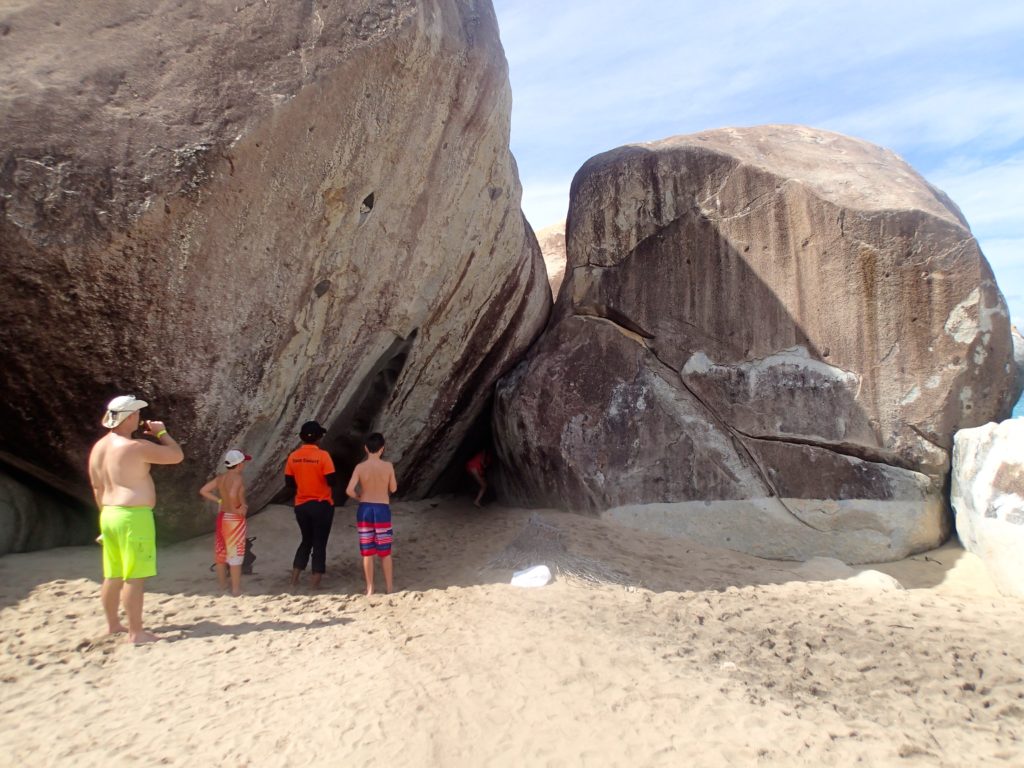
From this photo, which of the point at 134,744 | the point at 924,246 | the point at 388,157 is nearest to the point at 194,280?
the point at 388,157

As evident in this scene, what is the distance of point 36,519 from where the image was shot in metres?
4.40

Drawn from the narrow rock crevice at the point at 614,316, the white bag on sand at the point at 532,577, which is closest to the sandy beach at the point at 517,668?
the white bag on sand at the point at 532,577

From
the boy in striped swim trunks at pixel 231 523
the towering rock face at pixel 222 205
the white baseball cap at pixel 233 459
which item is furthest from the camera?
the white baseball cap at pixel 233 459

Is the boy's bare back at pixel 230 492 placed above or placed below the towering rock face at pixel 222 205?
below

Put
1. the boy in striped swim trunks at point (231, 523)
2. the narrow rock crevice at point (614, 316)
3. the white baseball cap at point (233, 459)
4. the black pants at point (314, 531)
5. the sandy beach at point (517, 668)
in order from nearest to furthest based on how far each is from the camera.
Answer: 1. the sandy beach at point (517, 668)
2. the boy in striped swim trunks at point (231, 523)
3. the white baseball cap at point (233, 459)
4. the black pants at point (314, 531)
5. the narrow rock crevice at point (614, 316)

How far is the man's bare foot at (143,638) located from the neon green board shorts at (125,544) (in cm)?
23

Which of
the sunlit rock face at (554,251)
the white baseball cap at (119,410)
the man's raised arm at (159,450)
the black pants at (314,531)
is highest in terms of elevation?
the sunlit rock face at (554,251)

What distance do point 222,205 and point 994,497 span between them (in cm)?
451

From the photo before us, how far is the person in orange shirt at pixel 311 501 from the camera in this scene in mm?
4387

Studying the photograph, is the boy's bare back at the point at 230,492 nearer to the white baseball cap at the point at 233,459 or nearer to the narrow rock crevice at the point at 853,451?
the white baseball cap at the point at 233,459

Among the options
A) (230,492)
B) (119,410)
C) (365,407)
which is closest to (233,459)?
(230,492)

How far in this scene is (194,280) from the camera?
155 inches

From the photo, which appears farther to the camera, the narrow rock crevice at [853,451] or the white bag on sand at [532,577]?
the narrow rock crevice at [853,451]

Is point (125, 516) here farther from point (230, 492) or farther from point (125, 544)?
point (230, 492)
